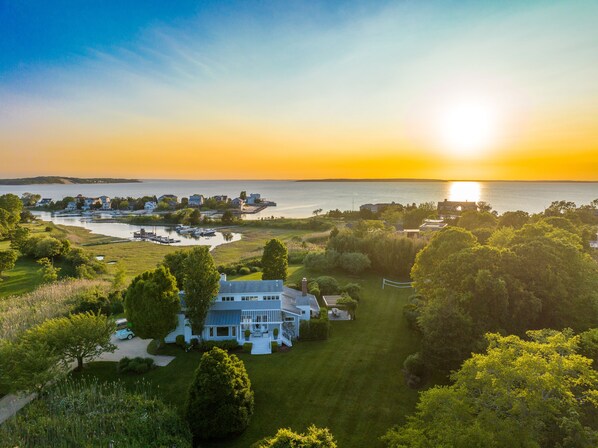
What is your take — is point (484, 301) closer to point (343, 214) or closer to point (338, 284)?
point (338, 284)

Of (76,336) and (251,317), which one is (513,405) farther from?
(76,336)

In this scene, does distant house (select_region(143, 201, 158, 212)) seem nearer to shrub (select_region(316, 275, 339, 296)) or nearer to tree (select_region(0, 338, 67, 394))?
shrub (select_region(316, 275, 339, 296))

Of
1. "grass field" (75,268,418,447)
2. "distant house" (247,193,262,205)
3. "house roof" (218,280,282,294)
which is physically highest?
"distant house" (247,193,262,205)

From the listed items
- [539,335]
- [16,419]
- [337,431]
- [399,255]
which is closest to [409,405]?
[337,431]

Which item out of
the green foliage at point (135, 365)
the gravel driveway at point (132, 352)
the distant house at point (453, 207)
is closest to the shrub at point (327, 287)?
the gravel driveway at point (132, 352)

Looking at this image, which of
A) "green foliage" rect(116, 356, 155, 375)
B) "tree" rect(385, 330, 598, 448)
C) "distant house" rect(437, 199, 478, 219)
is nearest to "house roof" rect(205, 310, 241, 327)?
"green foliage" rect(116, 356, 155, 375)

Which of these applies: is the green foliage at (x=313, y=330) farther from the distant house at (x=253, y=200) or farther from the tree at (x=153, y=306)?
the distant house at (x=253, y=200)
